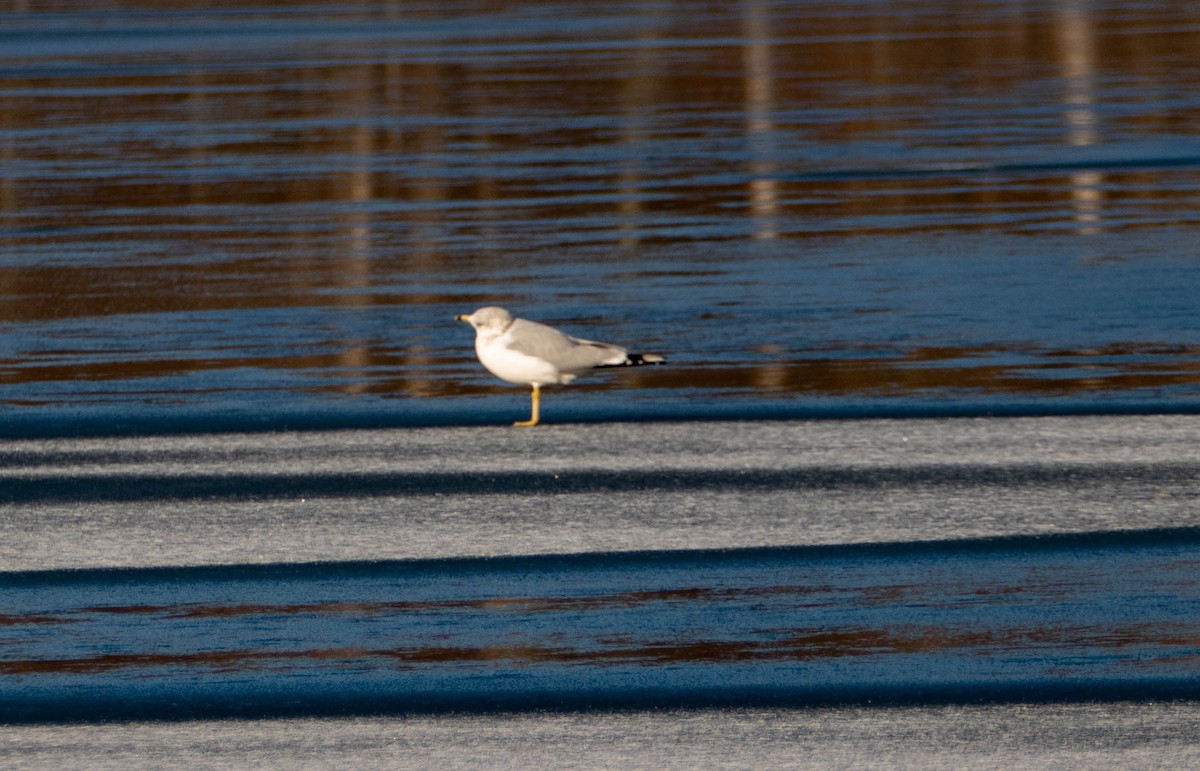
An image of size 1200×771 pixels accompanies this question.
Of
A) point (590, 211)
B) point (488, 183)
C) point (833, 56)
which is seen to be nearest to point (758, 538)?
point (590, 211)

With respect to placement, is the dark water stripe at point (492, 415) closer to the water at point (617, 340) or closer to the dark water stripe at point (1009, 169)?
the water at point (617, 340)

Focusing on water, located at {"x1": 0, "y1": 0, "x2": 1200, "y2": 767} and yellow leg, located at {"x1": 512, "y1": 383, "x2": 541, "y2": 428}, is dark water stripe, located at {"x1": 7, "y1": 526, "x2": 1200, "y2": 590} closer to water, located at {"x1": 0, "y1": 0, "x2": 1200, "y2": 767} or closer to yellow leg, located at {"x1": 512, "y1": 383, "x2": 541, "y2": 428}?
water, located at {"x1": 0, "y1": 0, "x2": 1200, "y2": 767}

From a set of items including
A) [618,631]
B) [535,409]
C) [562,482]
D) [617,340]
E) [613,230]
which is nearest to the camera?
[618,631]

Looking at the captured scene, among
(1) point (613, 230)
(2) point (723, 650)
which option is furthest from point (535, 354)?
(1) point (613, 230)

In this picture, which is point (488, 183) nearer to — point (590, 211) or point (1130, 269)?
point (590, 211)

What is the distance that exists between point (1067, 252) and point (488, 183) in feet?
20.1

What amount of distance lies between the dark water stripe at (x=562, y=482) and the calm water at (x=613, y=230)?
1.24 m

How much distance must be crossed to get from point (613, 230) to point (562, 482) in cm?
759

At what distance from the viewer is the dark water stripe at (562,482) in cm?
752

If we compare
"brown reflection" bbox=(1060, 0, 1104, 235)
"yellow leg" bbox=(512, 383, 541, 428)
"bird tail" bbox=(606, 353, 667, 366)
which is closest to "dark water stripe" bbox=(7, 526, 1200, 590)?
"bird tail" bbox=(606, 353, 667, 366)

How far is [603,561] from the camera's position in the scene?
6.55m

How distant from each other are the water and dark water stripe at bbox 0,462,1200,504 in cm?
3

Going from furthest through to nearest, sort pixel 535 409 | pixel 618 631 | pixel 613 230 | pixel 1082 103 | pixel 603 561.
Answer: pixel 1082 103 < pixel 613 230 < pixel 535 409 < pixel 603 561 < pixel 618 631

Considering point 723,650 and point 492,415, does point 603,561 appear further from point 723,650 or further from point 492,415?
point 492,415
